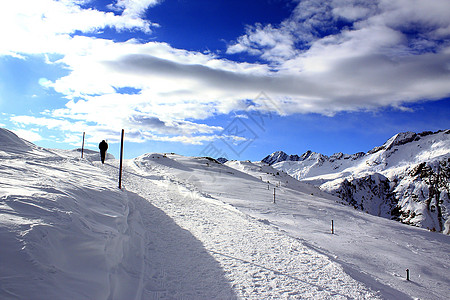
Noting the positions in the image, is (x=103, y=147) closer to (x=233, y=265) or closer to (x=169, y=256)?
(x=169, y=256)

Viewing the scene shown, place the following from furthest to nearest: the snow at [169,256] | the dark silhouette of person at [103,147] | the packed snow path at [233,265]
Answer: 1. the dark silhouette of person at [103,147]
2. the packed snow path at [233,265]
3. the snow at [169,256]

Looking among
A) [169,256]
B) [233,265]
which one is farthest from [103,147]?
[233,265]

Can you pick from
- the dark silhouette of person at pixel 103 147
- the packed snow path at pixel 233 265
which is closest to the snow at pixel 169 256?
the packed snow path at pixel 233 265

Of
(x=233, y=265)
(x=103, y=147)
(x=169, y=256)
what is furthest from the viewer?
(x=103, y=147)

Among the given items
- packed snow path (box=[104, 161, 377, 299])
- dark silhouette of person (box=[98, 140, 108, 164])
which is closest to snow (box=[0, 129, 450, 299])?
packed snow path (box=[104, 161, 377, 299])

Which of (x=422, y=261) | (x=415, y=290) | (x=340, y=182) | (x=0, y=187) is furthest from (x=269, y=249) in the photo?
(x=340, y=182)

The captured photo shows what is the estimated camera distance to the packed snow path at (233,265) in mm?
5094

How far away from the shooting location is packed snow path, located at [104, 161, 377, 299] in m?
5.09

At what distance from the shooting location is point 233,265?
6.20 m

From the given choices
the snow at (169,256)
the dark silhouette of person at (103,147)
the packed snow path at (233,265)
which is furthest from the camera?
the dark silhouette of person at (103,147)

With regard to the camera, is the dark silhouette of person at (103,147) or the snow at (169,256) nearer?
the snow at (169,256)

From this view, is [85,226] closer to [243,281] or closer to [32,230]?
[32,230]

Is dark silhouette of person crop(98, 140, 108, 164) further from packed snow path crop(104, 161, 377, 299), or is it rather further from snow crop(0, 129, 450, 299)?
packed snow path crop(104, 161, 377, 299)

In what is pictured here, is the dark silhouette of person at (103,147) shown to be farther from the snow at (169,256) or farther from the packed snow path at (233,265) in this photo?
the packed snow path at (233,265)
